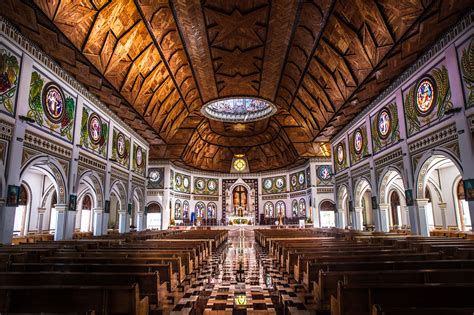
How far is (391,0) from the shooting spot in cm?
1012

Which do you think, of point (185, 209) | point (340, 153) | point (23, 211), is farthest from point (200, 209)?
point (23, 211)

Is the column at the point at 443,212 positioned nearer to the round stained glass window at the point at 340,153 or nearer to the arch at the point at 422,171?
the round stained glass window at the point at 340,153

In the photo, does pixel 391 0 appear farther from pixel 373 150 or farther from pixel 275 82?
pixel 275 82

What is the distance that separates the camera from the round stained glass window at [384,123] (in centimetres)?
1568

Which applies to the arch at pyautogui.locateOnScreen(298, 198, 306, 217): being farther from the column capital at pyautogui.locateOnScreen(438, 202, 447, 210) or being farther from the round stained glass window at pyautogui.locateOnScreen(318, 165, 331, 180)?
the column capital at pyautogui.locateOnScreen(438, 202, 447, 210)

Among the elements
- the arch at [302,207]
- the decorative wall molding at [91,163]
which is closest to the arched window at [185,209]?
the arch at [302,207]

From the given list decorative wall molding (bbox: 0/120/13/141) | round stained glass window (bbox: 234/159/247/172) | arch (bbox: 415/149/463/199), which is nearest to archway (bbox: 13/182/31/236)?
decorative wall molding (bbox: 0/120/13/141)

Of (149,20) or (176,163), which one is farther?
(176,163)

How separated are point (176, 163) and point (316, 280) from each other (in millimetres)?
29559

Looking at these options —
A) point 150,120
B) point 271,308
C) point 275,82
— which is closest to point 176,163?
point 150,120

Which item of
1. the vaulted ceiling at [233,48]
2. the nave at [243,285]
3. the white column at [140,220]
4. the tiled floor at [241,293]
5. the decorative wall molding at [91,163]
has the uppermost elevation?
the vaulted ceiling at [233,48]

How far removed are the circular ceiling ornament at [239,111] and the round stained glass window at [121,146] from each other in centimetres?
880

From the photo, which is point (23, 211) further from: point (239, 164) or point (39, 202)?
point (239, 164)

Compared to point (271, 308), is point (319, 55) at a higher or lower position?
higher
